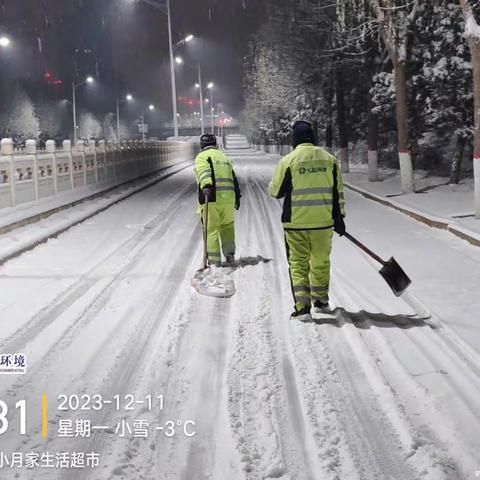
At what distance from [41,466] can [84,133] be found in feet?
298

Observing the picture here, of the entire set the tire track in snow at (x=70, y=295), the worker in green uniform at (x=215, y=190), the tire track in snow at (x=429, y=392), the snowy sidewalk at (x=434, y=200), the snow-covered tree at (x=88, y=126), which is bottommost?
the tire track in snow at (x=429, y=392)

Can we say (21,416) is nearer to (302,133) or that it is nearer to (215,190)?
(302,133)

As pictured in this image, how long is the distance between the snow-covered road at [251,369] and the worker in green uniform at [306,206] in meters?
0.47

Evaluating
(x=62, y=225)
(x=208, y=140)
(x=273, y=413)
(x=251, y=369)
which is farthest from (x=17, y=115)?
(x=273, y=413)

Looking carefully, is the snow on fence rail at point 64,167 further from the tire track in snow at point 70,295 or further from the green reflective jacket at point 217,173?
the green reflective jacket at point 217,173

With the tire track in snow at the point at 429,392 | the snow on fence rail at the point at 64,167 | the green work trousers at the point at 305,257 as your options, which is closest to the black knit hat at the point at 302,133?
the green work trousers at the point at 305,257

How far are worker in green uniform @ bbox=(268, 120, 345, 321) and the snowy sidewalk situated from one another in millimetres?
4917

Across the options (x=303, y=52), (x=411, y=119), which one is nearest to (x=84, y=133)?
(x=303, y=52)

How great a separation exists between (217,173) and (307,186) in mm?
2678

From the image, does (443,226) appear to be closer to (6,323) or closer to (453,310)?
(453,310)

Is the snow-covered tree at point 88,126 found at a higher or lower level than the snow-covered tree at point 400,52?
higher

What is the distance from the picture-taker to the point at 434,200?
55.3 feet

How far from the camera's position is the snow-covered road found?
359cm

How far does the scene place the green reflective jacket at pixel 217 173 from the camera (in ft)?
27.9
